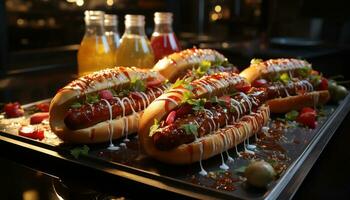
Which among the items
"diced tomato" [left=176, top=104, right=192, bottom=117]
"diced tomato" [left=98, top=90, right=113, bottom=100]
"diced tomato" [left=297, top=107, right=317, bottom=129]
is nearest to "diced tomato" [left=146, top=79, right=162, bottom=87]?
"diced tomato" [left=98, top=90, right=113, bottom=100]

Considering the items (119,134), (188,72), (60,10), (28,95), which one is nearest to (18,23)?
(60,10)

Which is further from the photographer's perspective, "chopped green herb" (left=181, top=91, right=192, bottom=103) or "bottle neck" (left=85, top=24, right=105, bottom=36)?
"bottle neck" (left=85, top=24, right=105, bottom=36)

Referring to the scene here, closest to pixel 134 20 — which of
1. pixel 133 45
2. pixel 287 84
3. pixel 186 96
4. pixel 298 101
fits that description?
pixel 133 45

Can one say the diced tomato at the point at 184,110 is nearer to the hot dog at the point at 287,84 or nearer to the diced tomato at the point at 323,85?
the hot dog at the point at 287,84

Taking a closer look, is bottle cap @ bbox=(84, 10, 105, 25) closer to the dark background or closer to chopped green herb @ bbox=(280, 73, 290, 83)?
the dark background

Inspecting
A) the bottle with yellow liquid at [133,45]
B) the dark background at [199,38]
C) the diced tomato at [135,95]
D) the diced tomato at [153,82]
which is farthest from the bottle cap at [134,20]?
the dark background at [199,38]

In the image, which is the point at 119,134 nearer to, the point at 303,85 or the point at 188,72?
the point at 188,72

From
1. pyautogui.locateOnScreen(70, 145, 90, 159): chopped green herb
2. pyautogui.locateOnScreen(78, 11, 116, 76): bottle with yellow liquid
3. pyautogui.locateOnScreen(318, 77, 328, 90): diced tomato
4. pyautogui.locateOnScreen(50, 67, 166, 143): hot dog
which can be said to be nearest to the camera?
pyautogui.locateOnScreen(70, 145, 90, 159): chopped green herb
